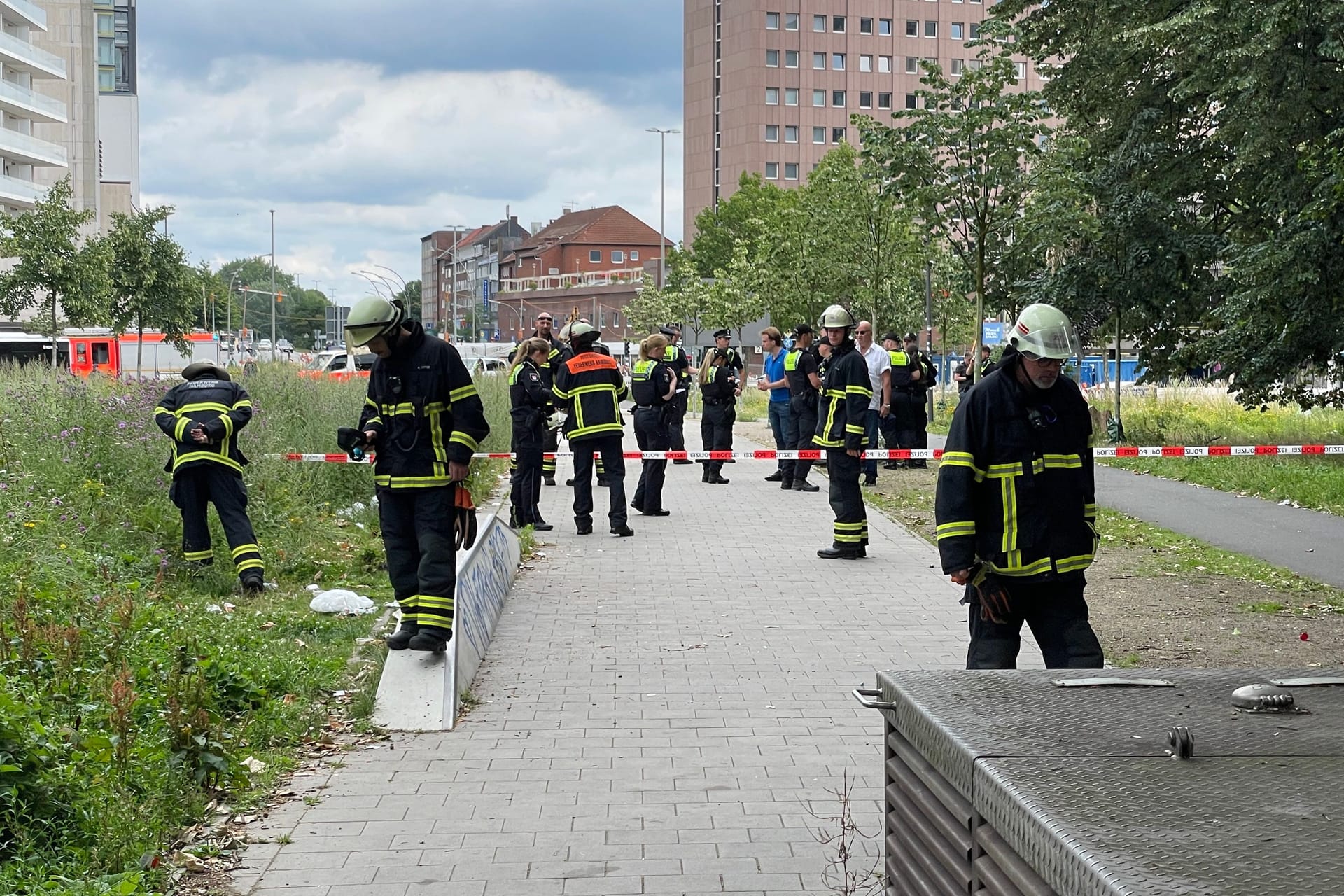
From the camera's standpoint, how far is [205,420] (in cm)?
1041

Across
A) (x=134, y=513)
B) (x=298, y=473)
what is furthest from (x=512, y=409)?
(x=134, y=513)

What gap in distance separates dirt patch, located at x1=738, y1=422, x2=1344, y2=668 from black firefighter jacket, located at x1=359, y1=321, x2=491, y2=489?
398cm

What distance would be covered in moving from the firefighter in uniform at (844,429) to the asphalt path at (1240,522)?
11.8 ft

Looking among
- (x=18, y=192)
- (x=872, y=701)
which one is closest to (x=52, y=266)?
(x=18, y=192)

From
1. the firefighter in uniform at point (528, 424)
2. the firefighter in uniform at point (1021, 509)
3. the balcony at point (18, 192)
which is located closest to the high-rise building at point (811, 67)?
the balcony at point (18, 192)

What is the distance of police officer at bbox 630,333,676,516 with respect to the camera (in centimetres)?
1636

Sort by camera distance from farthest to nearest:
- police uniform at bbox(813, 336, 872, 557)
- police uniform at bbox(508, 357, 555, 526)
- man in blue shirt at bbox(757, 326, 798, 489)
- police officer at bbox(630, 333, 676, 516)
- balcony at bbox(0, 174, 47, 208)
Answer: balcony at bbox(0, 174, 47, 208) → man in blue shirt at bbox(757, 326, 798, 489) → police officer at bbox(630, 333, 676, 516) → police uniform at bbox(508, 357, 555, 526) → police uniform at bbox(813, 336, 872, 557)

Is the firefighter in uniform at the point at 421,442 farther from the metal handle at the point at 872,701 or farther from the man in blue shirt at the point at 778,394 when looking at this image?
the man in blue shirt at the point at 778,394

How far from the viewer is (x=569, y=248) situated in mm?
157125

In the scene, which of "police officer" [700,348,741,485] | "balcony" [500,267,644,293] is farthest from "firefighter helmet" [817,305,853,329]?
"balcony" [500,267,644,293]

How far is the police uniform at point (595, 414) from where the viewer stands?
14.1 meters

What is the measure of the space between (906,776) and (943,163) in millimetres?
17457

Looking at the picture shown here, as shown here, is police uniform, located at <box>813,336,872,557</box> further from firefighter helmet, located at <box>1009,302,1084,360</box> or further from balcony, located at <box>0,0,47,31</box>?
balcony, located at <box>0,0,47,31</box>

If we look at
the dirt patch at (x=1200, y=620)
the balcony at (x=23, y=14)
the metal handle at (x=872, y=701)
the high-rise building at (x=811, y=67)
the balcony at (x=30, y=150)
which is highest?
the high-rise building at (x=811, y=67)
